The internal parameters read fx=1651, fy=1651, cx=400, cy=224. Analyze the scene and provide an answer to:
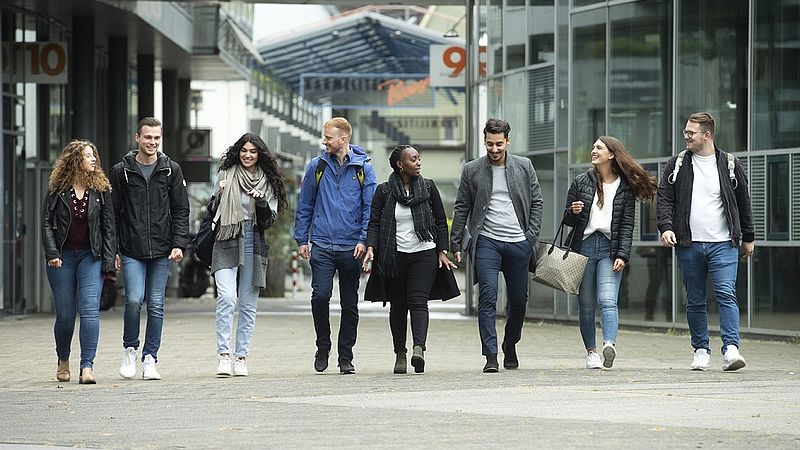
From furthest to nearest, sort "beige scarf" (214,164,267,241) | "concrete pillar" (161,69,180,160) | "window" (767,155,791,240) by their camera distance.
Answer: "concrete pillar" (161,69,180,160), "window" (767,155,791,240), "beige scarf" (214,164,267,241)

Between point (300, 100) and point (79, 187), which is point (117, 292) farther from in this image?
point (300, 100)

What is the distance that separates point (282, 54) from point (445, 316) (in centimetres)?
2962

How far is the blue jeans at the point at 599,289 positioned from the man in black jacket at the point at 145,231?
2.96m

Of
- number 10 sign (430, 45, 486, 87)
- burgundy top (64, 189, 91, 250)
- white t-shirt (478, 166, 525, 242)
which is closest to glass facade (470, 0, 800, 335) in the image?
number 10 sign (430, 45, 486, 87)

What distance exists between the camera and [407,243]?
11.8 meters

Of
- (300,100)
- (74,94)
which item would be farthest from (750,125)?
(300,100)

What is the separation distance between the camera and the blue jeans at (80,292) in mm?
11414

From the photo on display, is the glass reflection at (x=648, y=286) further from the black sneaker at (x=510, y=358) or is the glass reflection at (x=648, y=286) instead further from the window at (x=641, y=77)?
the black sneaker at (x=510, y=358)

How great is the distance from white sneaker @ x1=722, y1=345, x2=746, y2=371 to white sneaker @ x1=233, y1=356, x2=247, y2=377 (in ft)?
11.3

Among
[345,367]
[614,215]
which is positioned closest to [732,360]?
[614,215]

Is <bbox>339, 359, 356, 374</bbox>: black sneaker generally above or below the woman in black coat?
below

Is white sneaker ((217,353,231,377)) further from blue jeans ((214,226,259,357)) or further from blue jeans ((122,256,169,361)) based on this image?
blue jeans ((122,256,169,361))

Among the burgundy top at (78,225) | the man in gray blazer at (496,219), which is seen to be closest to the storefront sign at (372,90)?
the man in gray blazer at (496,219)

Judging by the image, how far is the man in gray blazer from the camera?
1191 cm
